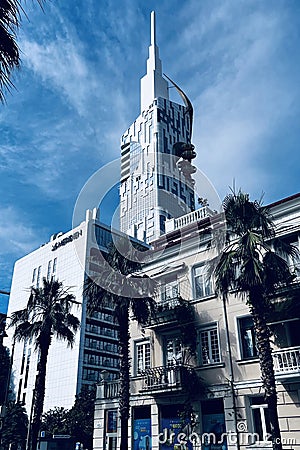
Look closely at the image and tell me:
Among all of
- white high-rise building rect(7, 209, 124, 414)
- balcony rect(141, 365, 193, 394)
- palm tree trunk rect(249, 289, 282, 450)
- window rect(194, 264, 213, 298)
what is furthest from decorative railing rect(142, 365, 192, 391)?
white high-rise building rect(7, 209, 124, 414)

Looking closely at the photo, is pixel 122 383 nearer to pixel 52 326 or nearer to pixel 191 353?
pixel 191 353

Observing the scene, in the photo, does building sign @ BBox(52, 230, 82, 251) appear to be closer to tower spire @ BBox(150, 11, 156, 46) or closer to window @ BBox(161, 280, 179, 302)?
window @ BBox(161, 280, 179, 302)

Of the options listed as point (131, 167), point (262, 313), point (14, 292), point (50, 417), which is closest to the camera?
point (262, 313)

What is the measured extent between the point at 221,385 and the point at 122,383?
15.7 feet

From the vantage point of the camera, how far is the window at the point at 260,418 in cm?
1969

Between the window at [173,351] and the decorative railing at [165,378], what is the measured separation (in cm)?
83

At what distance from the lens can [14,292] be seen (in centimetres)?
9512

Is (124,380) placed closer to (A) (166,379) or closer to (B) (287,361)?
(A) (166,379)

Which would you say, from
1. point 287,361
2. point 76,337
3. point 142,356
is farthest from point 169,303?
point 76,337

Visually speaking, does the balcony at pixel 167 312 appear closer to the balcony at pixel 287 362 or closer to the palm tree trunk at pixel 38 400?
the palm tree trunk at pixel 38 400

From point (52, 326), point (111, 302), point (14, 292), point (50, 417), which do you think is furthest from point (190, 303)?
point (14, 292)

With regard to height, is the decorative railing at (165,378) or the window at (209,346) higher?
the window at (209,346)

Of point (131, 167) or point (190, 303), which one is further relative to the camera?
point (131, 167)

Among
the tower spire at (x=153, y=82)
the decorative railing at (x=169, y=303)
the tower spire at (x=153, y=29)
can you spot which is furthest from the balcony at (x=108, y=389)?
the tower spire at (x=153, y=29)
